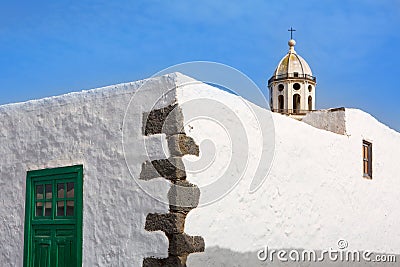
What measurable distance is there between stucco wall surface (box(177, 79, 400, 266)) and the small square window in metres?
0.11

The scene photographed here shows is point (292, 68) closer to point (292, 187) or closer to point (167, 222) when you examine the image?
point (292, 187)

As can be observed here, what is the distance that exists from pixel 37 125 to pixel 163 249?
251 cm

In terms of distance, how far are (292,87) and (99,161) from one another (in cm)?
1817

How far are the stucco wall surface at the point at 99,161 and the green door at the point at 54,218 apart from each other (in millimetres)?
111

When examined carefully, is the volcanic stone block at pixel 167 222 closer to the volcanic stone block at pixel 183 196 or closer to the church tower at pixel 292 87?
the volcanic stone block at pixel 183 196

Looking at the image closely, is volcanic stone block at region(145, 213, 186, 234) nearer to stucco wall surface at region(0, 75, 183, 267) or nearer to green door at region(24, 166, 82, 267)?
stucco wall surface at region(0, 75, 183, 267)

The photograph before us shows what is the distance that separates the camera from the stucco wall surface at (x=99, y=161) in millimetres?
6527

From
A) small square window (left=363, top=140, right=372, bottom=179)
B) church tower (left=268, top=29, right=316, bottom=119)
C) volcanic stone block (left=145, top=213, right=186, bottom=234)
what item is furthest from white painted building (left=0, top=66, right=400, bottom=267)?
church tower (left=268, top=29, right=316, bottom=119)

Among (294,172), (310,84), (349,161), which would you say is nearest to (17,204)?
(294,172)

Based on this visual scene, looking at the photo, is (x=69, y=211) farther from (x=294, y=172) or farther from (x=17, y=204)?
(x=294, y=172)

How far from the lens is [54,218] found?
285 inches

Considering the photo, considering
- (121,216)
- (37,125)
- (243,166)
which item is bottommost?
(121,216)

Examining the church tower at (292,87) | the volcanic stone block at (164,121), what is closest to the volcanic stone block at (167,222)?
the volcanic stone block at (164,121)

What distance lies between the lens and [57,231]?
7.21 m
